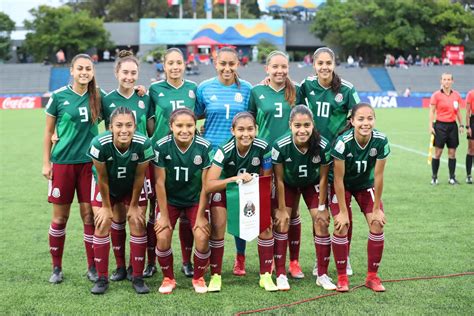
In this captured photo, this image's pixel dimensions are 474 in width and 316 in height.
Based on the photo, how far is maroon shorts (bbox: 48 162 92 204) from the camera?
5.35 metres

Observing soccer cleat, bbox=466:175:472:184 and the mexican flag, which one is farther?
soccer cleat, bbox=466:175:472:184

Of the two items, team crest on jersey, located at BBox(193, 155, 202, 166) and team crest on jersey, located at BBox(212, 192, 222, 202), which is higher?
team crest on jersey, located at BBox(193, 155, 202, 166)

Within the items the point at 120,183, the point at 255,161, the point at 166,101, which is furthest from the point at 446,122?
the point at 120,183

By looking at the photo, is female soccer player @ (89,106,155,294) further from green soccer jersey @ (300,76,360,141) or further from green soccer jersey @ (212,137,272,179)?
green soccer jersey @ (300,76,360,141)

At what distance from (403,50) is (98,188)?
53.8m

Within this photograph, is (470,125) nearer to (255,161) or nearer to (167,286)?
(255,161)

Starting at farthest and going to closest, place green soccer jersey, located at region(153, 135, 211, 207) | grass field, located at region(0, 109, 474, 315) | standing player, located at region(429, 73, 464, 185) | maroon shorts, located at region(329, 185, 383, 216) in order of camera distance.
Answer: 1. standing player, located at region(429, 73, 464, 185)
2. maroon shorts, located at region(329, 185, 383, 216)
3. green soccer jersey, located at region(153, 135, 211, 207)
4. grass field, located at region(0, 109, 474, 315)

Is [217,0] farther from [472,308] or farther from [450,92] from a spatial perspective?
[472,308]

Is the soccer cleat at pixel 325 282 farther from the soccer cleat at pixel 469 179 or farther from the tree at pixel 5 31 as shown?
the tree at pixel 5 31

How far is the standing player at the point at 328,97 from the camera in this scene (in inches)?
214

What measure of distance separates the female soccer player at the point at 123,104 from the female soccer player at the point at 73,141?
0.12 metres

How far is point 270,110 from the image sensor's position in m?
5.43

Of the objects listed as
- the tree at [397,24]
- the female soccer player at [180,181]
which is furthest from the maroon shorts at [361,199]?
the tree at [397,24]

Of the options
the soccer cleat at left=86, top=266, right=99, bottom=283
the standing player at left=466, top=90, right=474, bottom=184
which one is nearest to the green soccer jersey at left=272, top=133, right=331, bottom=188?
the soccer cleat at left=86, top=266, right=99, bottom=283
